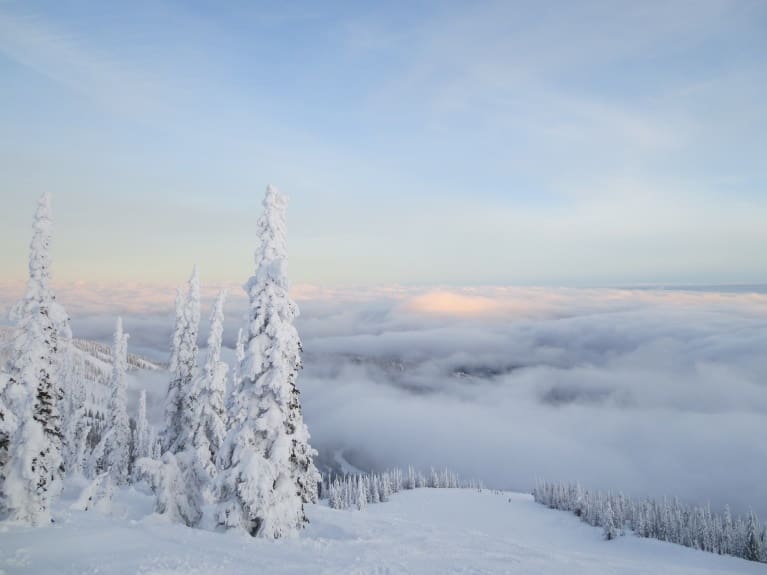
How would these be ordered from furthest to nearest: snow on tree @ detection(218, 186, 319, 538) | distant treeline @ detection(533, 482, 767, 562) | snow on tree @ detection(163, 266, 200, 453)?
distant treeline @ detection(533, 482, 767, 562)
snow on tree @ detection(163, 266, 200, 453)
snow on tree @ detection(218, 186, 319, 538)

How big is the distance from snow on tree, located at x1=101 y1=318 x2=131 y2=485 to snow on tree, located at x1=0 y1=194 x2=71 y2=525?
2377cm

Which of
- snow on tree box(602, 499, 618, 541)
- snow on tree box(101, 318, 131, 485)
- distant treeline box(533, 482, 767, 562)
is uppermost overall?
snow on tree box(101, 318, 131, 485)

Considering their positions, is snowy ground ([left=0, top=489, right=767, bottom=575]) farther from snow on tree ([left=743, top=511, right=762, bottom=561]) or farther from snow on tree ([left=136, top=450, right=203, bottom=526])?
snow on tree ([left=743, top=511, right=762, bottom=561])

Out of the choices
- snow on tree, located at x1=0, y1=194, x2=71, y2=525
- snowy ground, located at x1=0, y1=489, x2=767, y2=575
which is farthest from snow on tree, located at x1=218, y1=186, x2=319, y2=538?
snow on tree, located at x1=0, y1=194, x2=71, y2=525

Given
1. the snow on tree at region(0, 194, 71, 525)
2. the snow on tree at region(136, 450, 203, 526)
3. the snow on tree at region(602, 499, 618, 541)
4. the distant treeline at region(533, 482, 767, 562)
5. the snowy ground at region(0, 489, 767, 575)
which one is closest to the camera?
the snowy ground at region(0, 489, 767, 575)

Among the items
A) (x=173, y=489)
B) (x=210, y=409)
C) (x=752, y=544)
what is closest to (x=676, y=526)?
(x=752, y=544)

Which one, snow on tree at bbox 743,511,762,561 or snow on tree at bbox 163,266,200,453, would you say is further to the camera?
snow on tree at bbox 743,511,762,561

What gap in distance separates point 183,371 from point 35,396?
10.0 metres

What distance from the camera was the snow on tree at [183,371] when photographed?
3061 centimetres

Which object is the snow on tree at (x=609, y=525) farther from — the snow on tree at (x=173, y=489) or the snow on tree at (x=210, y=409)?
the snow on tree at (x=173, y=489)

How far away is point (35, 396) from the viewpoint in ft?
73.3

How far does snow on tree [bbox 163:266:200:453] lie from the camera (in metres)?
30.6

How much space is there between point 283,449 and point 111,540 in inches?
295

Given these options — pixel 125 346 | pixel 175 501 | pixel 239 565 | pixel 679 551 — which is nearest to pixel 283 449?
pixel 239 565
